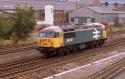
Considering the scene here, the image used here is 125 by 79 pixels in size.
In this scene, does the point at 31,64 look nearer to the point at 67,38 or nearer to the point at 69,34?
the point at 67,38

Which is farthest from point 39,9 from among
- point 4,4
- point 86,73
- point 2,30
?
point 86,73

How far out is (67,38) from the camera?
30.2 metres

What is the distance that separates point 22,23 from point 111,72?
772 inches

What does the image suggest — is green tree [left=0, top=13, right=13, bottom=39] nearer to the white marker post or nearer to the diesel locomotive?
the diesel locomotive

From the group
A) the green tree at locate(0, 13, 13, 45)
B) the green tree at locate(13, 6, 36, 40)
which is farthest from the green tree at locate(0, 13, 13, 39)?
the green tree at locate(13, 6, 36, 40)

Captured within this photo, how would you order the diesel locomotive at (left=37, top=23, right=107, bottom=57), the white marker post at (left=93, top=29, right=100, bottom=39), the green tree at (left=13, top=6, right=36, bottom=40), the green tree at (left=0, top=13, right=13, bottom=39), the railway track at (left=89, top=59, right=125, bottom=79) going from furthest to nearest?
the green tree at (left=13, top=6, right=36, bottom=40) < the green tree at (left=0, top=13, right=13, bottom=39) < the white marker post at (left=93, top=29, right=100, bottom=39) < the diesel locomotive at (left=37, top=23, right=107, bottom=57) < the railway track at (left=89, top=59, right=125, bottom=79)

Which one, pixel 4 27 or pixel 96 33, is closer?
pixel 96 33

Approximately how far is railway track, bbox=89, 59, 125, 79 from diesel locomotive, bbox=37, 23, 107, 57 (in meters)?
Result: 5.42

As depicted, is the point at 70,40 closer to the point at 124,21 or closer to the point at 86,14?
the point at 86,14

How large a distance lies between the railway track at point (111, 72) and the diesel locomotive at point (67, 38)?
542cm

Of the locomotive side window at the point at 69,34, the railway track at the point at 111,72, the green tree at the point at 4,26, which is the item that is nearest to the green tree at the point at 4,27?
the green tree at the point at 4,26

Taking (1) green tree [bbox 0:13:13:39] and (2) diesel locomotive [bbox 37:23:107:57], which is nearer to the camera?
(2) diesel locomotive [bbox 37:23:107:57]

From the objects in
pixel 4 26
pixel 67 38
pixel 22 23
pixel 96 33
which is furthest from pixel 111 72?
pixel 22 23

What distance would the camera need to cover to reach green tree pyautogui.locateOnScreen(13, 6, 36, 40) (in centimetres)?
3984
